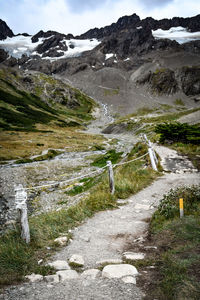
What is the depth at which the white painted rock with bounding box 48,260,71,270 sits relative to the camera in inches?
203

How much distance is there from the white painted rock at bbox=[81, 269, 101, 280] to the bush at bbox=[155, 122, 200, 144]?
22.3 m

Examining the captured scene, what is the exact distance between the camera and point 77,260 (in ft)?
18.0

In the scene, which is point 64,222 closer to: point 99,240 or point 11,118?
point 99,240

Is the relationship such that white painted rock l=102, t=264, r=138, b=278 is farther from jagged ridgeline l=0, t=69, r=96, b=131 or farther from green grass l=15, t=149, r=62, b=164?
jagged ridgeline l=0, t=69, r=96, b=131

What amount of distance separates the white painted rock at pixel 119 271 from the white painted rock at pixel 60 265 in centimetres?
100

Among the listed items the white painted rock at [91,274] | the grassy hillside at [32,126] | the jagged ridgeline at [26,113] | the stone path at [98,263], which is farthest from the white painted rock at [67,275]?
the jagged ridgeline at [26,113]

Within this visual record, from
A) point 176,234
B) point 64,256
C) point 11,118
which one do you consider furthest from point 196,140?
point 11,118

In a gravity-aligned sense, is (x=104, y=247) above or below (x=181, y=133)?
below

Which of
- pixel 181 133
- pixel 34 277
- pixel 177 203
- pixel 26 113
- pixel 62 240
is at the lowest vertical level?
pixel 34 277

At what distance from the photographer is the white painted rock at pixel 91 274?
4738 millimetres

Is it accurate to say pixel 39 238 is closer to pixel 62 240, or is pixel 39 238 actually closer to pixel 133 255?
pixel 62 240

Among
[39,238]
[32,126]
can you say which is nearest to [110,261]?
[39,238]

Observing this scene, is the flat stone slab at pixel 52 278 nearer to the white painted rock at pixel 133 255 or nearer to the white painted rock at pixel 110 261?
the white painted rock at pixel 110 261

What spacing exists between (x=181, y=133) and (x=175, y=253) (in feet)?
74.6
